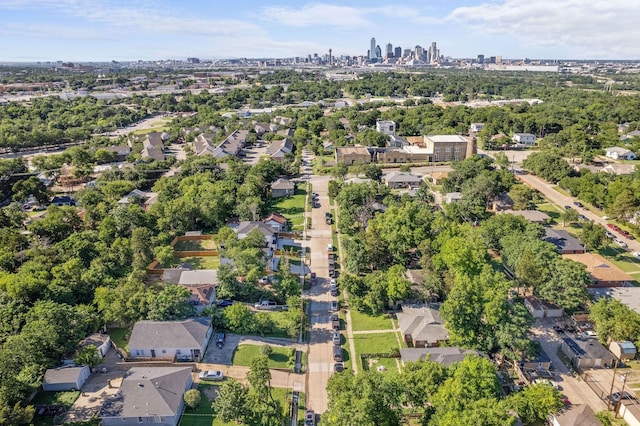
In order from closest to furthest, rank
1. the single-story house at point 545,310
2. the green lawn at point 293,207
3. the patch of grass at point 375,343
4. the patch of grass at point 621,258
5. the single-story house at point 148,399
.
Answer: the single-story house at point 148,399
the patch of grass at point 375,343
the single-story house at point 545,310
the patch of grass at point 621,258
the green lawn at point 293,207

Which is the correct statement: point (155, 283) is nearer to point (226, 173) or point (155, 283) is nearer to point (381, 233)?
point (381, 233)

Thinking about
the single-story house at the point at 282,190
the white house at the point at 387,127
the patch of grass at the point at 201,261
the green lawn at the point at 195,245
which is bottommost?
the patch of grass at the point at 201,261

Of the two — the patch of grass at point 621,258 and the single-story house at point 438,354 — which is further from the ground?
the patch of grass at point 621,258

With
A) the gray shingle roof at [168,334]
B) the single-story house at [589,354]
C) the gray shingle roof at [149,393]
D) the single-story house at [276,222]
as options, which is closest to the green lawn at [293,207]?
the single-story house at [276,222]

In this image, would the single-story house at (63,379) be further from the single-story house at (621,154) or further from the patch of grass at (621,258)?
the single-story house at (621,154)

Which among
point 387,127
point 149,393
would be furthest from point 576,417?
point 387,127
